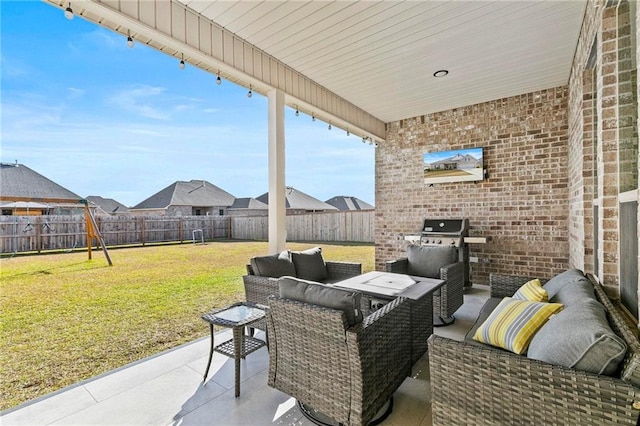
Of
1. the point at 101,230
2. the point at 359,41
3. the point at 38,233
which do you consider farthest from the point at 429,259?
the point at 101,230

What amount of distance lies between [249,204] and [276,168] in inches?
725

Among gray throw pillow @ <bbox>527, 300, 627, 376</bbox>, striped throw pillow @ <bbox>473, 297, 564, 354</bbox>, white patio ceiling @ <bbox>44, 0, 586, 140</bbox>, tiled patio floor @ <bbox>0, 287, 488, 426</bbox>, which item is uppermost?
white patio ceiling @ <bbox>44, 0, 586, 140</bbox>

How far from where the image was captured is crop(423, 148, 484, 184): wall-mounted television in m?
5.38

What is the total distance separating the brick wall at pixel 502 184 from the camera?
187 inches

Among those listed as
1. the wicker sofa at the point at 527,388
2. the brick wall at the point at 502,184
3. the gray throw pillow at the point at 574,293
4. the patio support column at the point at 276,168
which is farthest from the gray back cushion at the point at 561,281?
the brick wall at the point at 502,184

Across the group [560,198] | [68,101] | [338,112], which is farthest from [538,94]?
[68,101]

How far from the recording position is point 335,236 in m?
12.9

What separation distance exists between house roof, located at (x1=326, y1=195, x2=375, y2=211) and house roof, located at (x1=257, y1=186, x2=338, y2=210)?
2.44ft

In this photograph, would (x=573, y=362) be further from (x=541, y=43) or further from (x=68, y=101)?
(x=68, y=101)

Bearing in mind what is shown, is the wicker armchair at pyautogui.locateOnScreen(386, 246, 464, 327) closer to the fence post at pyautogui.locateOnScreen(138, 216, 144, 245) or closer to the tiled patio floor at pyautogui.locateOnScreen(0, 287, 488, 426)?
the tiled patio floor at pyautogui.locateOnScreen(0, 287, 488, 426)

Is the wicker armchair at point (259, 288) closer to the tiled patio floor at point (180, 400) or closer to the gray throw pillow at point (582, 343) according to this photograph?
the tiled patio floor at point (180, 400)

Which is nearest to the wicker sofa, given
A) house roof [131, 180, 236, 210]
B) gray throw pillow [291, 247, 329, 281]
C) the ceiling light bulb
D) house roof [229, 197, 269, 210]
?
gray throw pillow [291, 247, 329, 281]

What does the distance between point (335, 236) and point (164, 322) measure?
974 centimetres

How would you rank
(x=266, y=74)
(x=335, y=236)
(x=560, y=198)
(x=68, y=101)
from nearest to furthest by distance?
1. (x=266, y=74)
2. (x=560, y=198)
3. (x=68, y=101)
4. (x=335, y=236)
